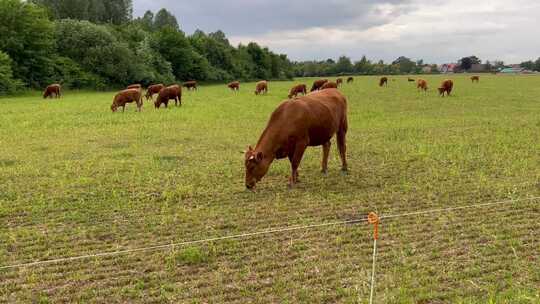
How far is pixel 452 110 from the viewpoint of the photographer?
23.5m

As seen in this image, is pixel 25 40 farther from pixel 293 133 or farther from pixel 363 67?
pixel 363 67

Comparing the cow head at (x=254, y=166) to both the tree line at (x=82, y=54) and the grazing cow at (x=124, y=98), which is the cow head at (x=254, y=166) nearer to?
the grazing cow at (x=124, y=98)

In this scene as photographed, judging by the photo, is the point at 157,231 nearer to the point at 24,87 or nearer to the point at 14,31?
the point at 24,87

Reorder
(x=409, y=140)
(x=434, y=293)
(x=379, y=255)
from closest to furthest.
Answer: (x=434, y=293), (x=379, y=255), (x=409, y=140)

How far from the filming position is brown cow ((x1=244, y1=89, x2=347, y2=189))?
8.27m

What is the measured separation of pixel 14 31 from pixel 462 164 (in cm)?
4729

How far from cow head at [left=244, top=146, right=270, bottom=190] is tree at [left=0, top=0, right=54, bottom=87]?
142 ft

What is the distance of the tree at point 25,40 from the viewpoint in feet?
146

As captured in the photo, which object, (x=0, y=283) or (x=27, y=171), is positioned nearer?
(x=0, y=283)

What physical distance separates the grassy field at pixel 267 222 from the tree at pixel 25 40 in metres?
36.6

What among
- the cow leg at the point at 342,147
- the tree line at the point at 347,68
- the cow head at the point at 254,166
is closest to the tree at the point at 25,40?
the cow leg at the point at 342,147

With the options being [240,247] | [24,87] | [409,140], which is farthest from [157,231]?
[24,87]

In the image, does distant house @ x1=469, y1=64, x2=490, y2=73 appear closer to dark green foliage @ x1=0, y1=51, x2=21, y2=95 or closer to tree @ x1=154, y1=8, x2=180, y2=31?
tree @ x1=154, y1=8, x2=180, y2=31

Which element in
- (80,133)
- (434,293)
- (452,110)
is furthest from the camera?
(452,110)
